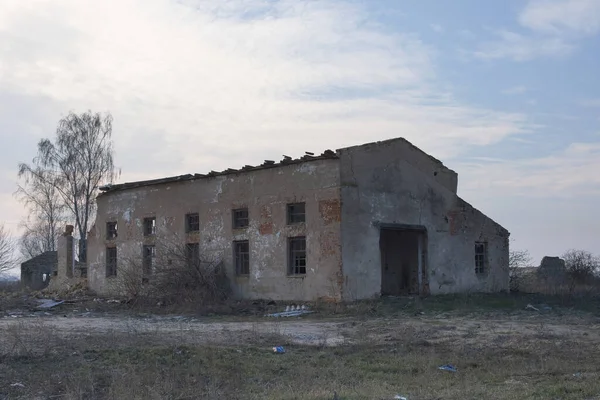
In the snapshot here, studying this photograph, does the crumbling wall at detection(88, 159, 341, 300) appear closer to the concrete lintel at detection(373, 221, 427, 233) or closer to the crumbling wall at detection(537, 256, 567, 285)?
the concrete lintel at detection(373, 221, 427, 233)

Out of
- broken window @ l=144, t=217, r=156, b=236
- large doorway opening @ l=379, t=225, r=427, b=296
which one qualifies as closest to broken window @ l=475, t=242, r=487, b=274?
large doorway opening @ l=379, t=225, r=427, b=296

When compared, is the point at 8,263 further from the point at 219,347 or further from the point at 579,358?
the point at 579,358

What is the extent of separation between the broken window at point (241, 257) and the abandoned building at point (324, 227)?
0.06m

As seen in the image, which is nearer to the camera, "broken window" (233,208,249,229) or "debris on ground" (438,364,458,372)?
"debris on ground" (438,364,458,372)

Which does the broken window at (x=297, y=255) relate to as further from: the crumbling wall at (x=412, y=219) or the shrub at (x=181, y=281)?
the shrub at (x=181, y=281)

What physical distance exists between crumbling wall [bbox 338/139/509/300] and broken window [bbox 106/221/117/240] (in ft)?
41.1

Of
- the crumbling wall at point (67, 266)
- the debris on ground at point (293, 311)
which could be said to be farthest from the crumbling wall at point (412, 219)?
the crumbling wall at point (67, 266)

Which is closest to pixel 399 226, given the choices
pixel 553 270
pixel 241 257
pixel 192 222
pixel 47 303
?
pixel 241 257

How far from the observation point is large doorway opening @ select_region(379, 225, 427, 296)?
26.4 m

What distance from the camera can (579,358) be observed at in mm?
11461

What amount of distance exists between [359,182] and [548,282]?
1724 centimetres

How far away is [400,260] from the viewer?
2794 centimetres

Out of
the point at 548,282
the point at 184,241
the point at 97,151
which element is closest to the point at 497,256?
the point at 548,282

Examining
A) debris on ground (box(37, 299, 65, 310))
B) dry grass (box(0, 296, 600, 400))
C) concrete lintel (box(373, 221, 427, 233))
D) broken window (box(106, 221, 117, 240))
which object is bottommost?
dry grass (box(0, 296, 600, 400))
